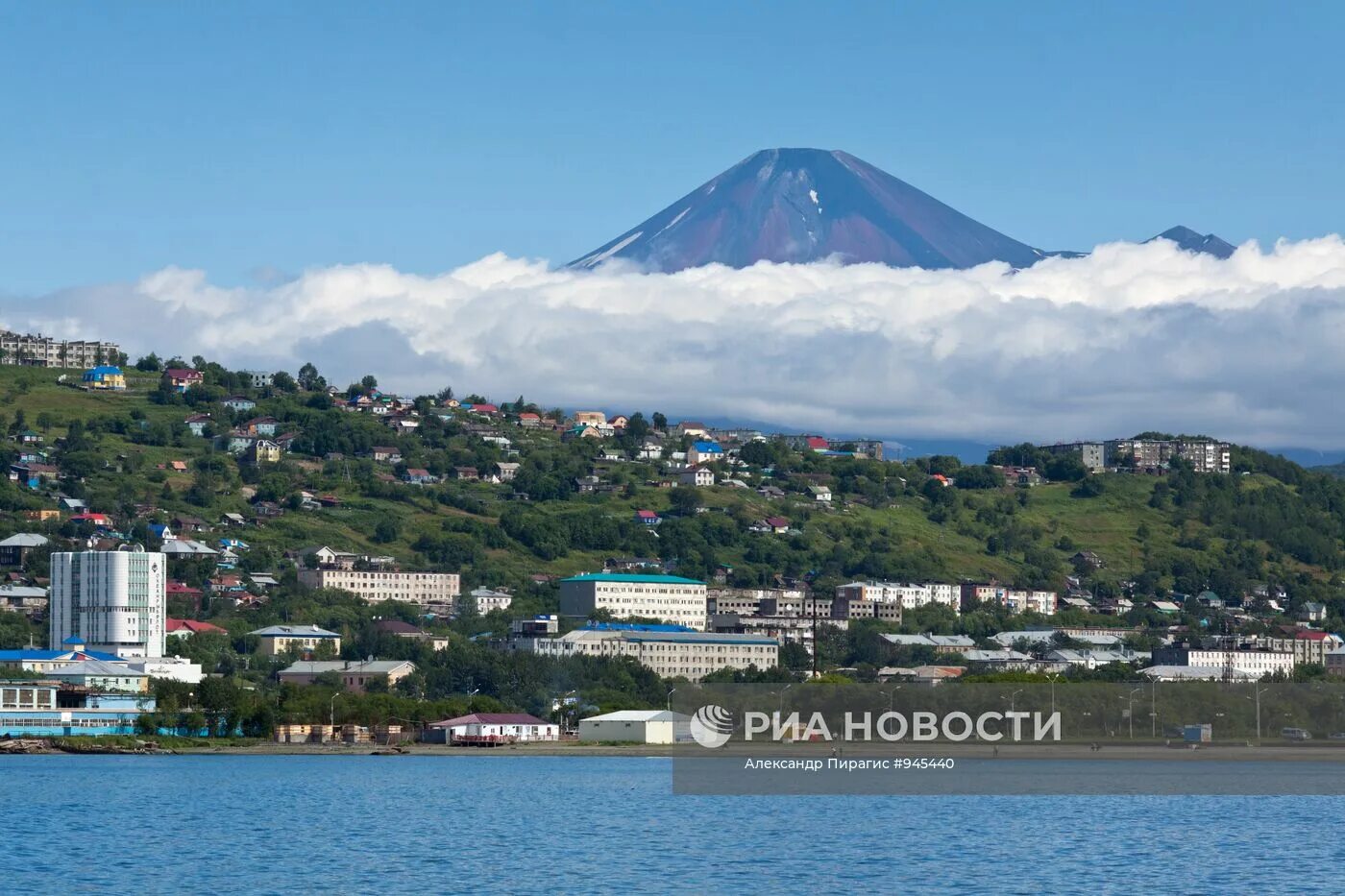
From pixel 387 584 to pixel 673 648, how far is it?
29.7 m

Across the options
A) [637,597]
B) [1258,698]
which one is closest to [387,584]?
[637,597]

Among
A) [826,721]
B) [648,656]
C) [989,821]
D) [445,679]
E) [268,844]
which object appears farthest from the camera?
[648,656]

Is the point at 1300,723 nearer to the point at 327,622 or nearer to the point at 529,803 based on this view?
the point at 529,803

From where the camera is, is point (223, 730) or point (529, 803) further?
point (223, 730)

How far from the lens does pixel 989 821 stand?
65.8 m

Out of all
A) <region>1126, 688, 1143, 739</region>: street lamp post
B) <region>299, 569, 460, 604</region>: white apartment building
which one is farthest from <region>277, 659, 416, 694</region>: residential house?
<region>1126, 688, 1143, 739</region>: street lamp post

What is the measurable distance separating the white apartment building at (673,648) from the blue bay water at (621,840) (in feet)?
255

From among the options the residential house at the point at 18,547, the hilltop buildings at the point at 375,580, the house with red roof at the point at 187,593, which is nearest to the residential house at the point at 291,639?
the house with red roof at the point at 187,593

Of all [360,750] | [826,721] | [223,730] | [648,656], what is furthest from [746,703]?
[648,656]

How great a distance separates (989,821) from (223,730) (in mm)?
63761

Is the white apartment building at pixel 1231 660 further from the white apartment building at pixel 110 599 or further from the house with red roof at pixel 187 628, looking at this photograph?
the white apartment building at pixel 110 599

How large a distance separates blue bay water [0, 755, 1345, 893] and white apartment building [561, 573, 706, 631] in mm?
95721

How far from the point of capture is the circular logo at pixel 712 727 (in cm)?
10462

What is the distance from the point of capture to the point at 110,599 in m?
157
